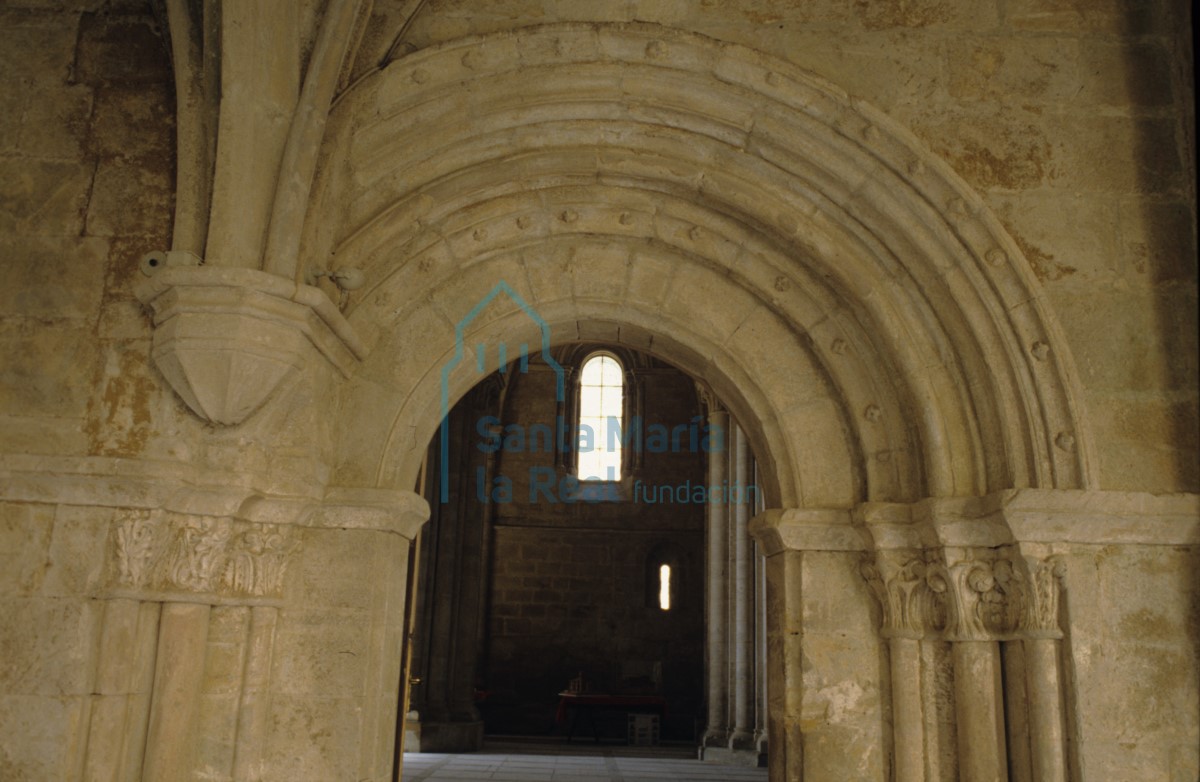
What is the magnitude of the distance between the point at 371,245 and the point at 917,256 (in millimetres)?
2089

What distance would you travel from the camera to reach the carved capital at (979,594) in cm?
353

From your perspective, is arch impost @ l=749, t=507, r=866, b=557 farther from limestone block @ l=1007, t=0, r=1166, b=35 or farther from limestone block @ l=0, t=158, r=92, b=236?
limestone block @ l=0, t=158, r=92, b=236

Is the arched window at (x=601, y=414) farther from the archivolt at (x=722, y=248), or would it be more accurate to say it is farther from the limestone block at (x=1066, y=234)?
the limestone block at (x=1066, y=234)

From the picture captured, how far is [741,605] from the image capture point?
9.27 meters

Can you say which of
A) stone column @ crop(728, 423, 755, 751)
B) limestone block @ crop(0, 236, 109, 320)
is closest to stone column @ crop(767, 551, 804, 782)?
limestone block @ crop(0, 236, 109, 320)

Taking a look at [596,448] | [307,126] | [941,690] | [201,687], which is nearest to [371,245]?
[307,126]

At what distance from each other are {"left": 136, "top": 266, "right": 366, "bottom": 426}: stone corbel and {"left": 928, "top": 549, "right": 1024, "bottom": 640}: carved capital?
7.90ft

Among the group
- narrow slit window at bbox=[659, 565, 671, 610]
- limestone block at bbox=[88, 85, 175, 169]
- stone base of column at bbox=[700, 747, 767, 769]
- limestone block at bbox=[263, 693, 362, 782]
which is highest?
limestone block at bbox=[88, 85, 175, 169]

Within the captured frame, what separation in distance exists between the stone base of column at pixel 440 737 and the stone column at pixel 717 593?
2.28 m

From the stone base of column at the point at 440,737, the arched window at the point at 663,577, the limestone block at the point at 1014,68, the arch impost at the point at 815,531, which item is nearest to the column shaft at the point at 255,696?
the arch impost at the point at 815,531

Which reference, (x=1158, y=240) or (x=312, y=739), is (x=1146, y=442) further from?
(x=312, y=739)

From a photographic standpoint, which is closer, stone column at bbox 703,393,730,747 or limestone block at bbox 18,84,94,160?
limestone block at bbox 18,84,94,160

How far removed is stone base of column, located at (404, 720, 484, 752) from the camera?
9484mm

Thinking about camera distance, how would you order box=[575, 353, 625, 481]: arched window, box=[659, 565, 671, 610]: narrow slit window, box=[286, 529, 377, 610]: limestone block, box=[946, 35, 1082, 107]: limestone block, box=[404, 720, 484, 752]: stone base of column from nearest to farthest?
box=[286, 529, 377, 610]: limestone block < box=[946, 35, 1082, 107]: limestone block < box=[404, 720, 484, 752]: stone base of column < box=[659, 565, 671, 610]: narrow slit window < box=[575, 353, 625, 481]: arched window
